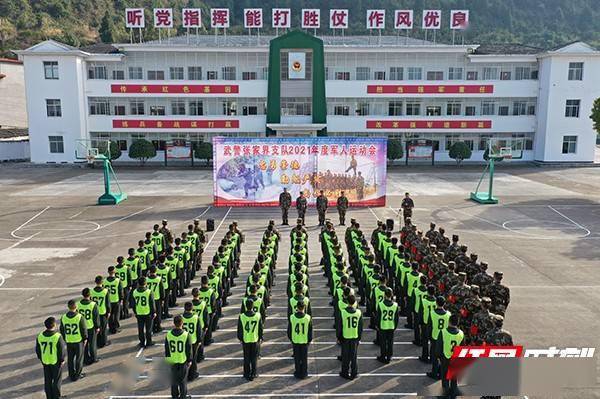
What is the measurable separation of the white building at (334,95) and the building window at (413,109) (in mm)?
96

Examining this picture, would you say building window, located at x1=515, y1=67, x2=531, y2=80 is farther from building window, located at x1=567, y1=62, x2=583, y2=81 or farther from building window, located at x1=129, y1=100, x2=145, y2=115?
building window, located at x1=129, y1=100, x2=145, y2=115

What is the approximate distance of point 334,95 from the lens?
49688 mm

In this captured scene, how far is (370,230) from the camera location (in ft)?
77.7

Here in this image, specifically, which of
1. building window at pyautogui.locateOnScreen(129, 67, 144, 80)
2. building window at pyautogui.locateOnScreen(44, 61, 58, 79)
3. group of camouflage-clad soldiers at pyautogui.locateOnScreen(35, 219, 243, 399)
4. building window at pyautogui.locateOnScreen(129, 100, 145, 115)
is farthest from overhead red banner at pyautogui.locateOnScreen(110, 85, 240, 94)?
group of camouflage-clad soldiers at pyautogui.locateOnScreen(35, 219, 243, 399)

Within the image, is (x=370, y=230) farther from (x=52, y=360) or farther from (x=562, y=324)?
(x=52, y=360)

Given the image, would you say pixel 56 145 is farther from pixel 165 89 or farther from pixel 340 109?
pixel 340 109

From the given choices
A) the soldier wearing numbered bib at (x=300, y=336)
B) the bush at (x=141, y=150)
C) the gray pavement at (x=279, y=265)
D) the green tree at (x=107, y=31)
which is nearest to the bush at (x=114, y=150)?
the bush at (x=141, y=150)

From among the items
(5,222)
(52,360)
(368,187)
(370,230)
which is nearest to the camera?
(52,360)

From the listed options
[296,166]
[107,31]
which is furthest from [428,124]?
[107,31]

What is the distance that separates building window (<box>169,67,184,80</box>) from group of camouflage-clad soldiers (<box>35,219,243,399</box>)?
36785 mm

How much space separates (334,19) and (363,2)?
58.3 metres

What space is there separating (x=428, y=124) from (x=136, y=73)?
27890 millimetres

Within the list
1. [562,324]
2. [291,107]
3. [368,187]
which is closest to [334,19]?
[291,107]

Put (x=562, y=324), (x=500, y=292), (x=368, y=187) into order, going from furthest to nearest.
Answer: (x=368, y=187) < (x=562, y=324) < (x=500, y=292)
